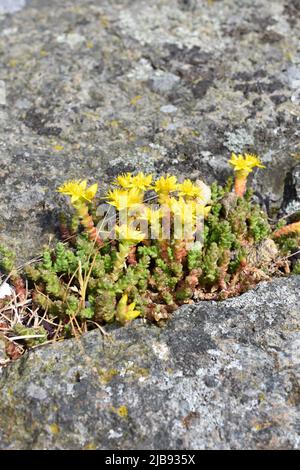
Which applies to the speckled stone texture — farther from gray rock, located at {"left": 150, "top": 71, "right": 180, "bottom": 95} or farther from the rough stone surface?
the rough stone surface

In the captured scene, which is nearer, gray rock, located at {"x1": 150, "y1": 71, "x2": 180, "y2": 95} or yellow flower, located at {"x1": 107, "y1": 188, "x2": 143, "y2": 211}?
yellow flower, located at {"x1": 107, "y1": 188, "x2": 143, "y2": 211}

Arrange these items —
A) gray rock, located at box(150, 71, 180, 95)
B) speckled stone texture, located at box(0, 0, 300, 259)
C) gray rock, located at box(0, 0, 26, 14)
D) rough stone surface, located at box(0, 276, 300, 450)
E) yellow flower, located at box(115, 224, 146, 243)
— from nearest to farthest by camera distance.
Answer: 1. rough stone surface, located at box(0, 276, 300, 450)
2. yellow flower, located at box(115, 224, 146, 243)
3. speckled stone texture, located at box(0, 0, 300, 259)
4. gray rock, located at box(150, 71, 180, 95)
5. gray rock, located at box(0, 0, 26, 14)

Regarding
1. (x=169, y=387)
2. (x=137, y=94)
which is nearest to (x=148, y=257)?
(x=169, y=387)

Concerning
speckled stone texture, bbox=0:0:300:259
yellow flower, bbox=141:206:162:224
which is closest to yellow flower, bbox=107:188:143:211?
yellow flower, bbox=141:206:162:224

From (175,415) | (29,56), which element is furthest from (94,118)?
(175,415)

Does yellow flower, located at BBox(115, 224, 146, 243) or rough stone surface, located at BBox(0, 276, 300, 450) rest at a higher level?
yellow flower, located at BBox(115, 224, 146, 243)

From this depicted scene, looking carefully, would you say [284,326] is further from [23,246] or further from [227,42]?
[227,42]

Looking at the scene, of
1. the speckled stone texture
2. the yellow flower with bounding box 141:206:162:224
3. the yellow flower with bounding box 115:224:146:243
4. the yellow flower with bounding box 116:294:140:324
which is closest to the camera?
the yellow flower with bounding box 116:294:140:324
